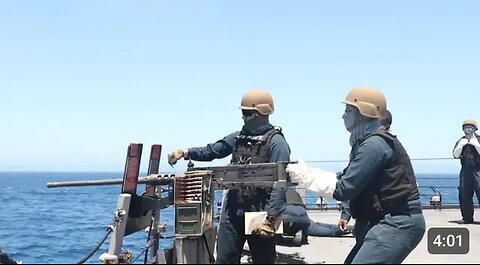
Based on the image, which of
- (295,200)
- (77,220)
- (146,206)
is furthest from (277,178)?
(77,220)

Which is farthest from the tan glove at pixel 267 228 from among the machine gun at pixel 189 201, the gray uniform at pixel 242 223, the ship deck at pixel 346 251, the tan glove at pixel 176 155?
the ship deck at pixel 346 251

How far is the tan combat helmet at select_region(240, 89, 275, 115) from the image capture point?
6.02 metres

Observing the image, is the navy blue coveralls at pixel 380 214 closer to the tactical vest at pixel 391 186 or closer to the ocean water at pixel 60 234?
the tactical vest at pixel 391 186

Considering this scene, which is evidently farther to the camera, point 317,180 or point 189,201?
point 189,201

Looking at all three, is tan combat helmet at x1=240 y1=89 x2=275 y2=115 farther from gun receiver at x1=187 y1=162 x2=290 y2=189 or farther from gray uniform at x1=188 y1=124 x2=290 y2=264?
gun receiver at x1=187 y1=162 x2=290 y2=189

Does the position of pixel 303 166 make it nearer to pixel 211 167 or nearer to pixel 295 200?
pixel 211 167

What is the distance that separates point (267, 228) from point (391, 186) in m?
1.23

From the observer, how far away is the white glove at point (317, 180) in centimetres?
473

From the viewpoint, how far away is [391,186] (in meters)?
4.78

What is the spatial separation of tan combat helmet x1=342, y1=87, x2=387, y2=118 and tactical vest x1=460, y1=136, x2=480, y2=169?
6185 millimetres

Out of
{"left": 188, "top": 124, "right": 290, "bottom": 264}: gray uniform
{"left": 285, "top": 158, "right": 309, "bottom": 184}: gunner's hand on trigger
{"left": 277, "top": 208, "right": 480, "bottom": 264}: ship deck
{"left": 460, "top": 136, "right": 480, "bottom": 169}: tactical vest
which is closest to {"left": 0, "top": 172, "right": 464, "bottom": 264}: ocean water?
{"left": 460, "top": 136, "right": 480, "bottom": 169}: tactical vest

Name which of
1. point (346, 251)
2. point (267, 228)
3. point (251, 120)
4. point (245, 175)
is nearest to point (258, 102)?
point (251, 120)

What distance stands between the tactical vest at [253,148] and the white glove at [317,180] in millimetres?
925
